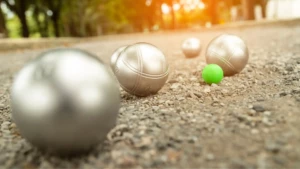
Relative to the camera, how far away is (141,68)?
508 centimetres

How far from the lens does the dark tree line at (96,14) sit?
32281 mm

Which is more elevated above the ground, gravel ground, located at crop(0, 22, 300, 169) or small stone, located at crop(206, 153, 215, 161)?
gravel ground, located at crop(0, 22, 300, 169)

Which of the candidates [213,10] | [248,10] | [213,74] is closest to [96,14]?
[213,10]

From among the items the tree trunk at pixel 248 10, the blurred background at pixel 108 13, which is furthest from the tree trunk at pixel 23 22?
the tree trunk at pixel 248 10

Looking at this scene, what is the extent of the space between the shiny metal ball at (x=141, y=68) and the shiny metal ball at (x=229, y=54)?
173 centimetres

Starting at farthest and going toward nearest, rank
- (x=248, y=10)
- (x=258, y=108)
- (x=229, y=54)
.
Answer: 1. (x=248, y=10)
2. (x=229, y=54)
3. (x=258, y=108)

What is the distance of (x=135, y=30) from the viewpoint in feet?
165

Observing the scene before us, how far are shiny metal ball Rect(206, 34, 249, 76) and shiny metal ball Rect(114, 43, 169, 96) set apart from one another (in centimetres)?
173

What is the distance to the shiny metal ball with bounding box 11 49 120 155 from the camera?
300 cm

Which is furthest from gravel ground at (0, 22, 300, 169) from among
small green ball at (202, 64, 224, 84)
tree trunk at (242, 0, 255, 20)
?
tree trunk at (242, 0, 255, 20)

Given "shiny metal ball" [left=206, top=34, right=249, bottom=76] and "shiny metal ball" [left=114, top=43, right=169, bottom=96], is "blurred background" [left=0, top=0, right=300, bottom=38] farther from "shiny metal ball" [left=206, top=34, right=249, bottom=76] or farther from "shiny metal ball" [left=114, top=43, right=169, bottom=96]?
"shiny metal ball" [left=114, top=43, right=169, bottom=96]

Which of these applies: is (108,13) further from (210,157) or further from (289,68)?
A: (210,157)

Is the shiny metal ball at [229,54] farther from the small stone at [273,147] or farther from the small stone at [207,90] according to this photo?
the small stone at [273,147]

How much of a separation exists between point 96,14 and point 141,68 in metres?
44.1
